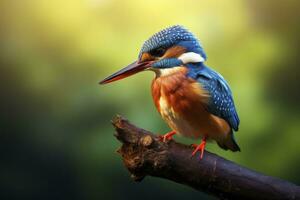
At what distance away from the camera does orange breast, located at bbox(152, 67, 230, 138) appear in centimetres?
133

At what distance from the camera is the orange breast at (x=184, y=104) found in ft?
4.35

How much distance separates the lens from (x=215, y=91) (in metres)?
1.36

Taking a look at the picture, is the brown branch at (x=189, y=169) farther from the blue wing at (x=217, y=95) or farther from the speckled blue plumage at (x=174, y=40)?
the speckled blue plumage at (x=174, y=40)

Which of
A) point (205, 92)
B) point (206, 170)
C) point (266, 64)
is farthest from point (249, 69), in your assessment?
point (206, 170)

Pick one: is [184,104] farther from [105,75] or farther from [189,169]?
[105,75]

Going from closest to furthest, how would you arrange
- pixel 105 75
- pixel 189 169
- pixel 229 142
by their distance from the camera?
pixel 189 169 < pixel 229 142 < pixel 105 75

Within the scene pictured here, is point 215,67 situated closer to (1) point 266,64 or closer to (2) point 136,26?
(1) point 266,64

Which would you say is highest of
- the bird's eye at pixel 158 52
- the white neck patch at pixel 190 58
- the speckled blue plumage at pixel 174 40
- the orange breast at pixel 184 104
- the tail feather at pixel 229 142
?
the speckled blue plumage at pixel 174 40

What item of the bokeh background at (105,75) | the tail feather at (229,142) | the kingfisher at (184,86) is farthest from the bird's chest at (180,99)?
the bokeh background at (105,75)

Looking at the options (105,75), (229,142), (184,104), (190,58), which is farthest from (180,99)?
(105,75)

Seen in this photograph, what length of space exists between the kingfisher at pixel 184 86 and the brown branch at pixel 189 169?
0.07 metres

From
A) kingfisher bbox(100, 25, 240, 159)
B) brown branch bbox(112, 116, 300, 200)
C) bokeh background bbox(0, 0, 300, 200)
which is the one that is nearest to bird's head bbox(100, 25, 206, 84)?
kingfisher bbox(100, 25, 240, 159)

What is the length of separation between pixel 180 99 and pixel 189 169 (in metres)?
0.19

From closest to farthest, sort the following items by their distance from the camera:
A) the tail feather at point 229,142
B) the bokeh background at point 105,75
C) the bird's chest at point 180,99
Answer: the bird's chest at point 180,99
the tail feather at point 229,142
the bokeh background at point 105,75
